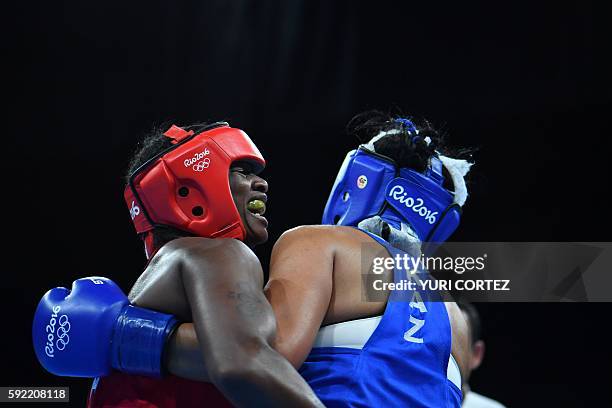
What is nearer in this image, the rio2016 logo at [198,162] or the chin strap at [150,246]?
the rio2016 logo at [198,162]

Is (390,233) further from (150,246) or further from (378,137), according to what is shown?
(150,246)

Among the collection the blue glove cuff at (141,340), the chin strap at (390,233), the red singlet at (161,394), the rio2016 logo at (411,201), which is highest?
the rio2016 logo at (411,201)

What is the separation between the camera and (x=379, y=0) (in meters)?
5.47

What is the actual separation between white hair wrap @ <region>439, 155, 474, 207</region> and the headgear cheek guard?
45 mm

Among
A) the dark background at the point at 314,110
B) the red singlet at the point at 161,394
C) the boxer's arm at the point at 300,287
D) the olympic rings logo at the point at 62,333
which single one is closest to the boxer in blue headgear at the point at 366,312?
the boxer's arm at the point at 300,287

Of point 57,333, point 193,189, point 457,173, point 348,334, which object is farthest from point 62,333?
point 457,173

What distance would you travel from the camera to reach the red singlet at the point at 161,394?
76.2 inches

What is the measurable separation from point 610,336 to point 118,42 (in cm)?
397

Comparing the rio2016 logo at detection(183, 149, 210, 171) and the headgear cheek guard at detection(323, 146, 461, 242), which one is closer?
the rio2016 logo at detection(183, 149, 210, 171)

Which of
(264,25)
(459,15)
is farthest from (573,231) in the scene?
(264,25)

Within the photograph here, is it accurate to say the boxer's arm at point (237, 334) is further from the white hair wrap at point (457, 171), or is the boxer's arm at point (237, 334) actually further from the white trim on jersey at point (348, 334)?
the white hair wrap at point (457, 171)

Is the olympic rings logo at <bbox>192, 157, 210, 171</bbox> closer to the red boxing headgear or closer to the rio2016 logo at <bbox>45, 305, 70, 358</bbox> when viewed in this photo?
the red boxing headgear

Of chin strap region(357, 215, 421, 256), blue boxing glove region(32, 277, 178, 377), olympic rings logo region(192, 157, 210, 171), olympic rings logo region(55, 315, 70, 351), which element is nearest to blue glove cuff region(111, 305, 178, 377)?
blue boxing glove region(32, 277, 178, 377)

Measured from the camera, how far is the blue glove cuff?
5.96 ft
